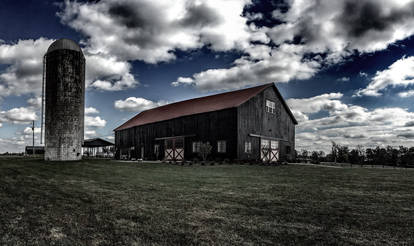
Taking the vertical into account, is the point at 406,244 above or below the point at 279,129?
below

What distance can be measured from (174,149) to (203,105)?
18.5 ft

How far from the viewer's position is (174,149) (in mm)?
31750

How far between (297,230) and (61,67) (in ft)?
97.6

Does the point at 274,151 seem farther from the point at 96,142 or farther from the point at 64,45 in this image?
the point at 96,142

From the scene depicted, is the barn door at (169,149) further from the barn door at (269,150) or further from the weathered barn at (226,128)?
the barn door at (269,150)

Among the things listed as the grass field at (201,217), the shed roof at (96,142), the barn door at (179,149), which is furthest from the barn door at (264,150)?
the shed roof at (96,142)

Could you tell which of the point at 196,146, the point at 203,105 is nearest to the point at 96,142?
the point at 203,105

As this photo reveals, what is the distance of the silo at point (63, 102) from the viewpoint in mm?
28688

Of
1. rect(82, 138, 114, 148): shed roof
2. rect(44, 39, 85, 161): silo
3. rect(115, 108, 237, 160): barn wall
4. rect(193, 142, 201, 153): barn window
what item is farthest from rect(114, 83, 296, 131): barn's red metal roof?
rect(44, 39, 85, 161): silo

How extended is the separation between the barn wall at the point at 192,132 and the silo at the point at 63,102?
8.56m

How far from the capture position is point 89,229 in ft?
16.4

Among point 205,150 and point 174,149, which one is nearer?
point 205,150

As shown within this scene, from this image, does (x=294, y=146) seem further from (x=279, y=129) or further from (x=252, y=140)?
(x=252, y=140)

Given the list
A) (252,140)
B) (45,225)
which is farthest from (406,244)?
(252,140)
